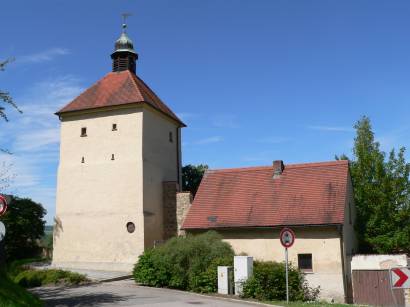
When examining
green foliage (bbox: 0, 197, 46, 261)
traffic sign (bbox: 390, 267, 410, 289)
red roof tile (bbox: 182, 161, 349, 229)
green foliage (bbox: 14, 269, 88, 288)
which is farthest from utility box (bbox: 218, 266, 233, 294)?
green foliage (bbox: 0, 197, 46, 261)

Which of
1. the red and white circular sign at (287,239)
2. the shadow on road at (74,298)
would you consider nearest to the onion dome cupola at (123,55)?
the shadow on road at (74,298)

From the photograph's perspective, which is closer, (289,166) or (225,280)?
(225,280)

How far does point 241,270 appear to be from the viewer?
18203mm

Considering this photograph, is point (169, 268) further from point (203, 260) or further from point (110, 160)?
point (110, 160)

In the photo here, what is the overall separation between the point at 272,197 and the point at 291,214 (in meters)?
1.79

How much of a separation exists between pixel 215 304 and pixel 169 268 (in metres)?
5.48

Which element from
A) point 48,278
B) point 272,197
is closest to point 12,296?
point 48,278

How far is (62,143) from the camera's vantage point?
96.8 feet

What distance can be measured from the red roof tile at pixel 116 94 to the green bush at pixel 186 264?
33.6 feet

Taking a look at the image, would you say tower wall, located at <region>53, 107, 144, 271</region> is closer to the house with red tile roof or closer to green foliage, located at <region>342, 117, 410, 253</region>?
the house with red tile roof

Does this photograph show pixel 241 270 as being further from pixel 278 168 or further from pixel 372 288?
pixel 278 168

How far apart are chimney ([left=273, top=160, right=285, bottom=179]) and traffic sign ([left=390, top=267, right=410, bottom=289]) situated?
16.9 meters

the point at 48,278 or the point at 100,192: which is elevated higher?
the point at 100,192

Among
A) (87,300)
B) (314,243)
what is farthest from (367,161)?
(87,300)
